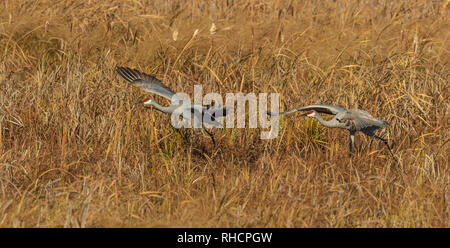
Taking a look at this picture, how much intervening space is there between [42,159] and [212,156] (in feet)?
3.86

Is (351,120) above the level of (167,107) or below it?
below

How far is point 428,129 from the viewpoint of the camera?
5.73 m

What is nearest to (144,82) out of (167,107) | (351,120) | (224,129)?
(167,107)

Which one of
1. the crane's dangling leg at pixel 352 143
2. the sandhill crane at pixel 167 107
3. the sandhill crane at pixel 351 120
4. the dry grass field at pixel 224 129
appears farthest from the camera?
the crane's dangling leg at pixel 352 143

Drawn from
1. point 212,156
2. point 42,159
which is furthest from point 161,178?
point 42,159

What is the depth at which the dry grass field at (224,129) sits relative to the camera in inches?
169

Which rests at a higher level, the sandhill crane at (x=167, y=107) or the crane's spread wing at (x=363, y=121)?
the sandhill crane at (x=167, y=107)

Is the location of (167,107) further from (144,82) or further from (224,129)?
(224,129)

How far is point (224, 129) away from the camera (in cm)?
562

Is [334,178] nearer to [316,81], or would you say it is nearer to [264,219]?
[264,219]

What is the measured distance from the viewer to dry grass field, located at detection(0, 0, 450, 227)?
14.1ft

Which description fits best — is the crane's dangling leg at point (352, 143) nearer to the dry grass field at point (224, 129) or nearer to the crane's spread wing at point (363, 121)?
the dry grass field at point (224, 129)

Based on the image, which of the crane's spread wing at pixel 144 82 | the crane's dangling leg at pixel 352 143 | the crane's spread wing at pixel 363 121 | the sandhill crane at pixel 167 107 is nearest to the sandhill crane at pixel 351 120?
the crane's spread wing at pixel 363 121

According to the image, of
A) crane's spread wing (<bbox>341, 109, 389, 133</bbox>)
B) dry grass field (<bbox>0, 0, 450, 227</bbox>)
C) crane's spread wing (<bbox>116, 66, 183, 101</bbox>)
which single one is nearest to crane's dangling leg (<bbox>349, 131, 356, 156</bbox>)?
dry grass field (<bbox>0, 0, 450, 227</bbox>)
